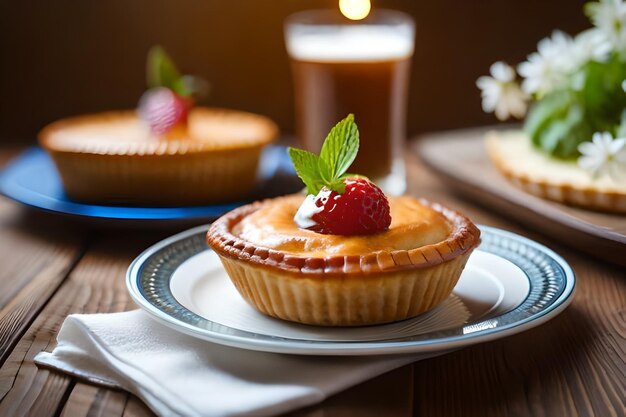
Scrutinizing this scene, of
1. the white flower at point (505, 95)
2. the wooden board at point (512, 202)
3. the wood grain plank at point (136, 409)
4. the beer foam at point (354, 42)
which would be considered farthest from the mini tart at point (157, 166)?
the wood grain plank at point (136, 409)

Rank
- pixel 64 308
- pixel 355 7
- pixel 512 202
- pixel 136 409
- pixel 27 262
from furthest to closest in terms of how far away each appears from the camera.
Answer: pixel 355 7 < pixel 512 202 < pixel 27 262 < pixel 64 308 < pixel 136 409

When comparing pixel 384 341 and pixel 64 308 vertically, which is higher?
pixel 384 341

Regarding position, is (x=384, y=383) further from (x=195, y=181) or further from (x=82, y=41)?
(x=82, y=41)

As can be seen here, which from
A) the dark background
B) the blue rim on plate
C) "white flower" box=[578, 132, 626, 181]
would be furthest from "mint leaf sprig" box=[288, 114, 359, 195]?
the dark background

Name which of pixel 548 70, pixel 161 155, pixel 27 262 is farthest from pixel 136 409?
pixel 548 70

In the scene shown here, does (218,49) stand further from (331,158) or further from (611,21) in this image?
(331,158)

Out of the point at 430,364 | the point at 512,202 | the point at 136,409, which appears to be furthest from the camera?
the point at 512,202

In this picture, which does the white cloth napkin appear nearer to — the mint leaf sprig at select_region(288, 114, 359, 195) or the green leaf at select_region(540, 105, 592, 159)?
the mint leaf sprig at select_region(288, 114, 359, 195)
